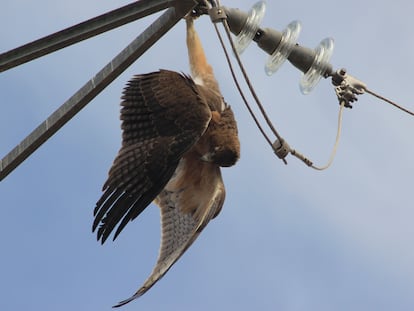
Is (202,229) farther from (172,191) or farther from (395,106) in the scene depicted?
(395,106)

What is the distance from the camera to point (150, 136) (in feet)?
25.8

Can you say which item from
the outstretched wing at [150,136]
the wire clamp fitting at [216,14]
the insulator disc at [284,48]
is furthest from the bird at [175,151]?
the wire clamp fitting at [216,14]

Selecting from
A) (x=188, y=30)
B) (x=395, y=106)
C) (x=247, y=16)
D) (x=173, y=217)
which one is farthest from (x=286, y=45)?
(x=173, y=217)

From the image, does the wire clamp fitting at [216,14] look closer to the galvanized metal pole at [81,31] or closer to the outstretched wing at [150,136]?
the galvanized metal pole at [81,31]

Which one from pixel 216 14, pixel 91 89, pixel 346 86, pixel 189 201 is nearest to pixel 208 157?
pixel 189 201

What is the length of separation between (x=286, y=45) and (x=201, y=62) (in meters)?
2.38

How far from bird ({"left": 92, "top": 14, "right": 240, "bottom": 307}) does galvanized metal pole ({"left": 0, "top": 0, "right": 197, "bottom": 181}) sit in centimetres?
A: 144

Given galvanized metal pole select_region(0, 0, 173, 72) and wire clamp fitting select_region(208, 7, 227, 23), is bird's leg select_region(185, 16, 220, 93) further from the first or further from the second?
galvanized metal pole select_region(0, 0, 173, 72)

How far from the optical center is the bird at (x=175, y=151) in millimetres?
7324

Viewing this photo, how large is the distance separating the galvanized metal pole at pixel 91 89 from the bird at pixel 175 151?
4.72ft

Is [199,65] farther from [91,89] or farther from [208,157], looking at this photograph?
[91,89]

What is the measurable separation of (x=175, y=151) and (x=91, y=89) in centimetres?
229

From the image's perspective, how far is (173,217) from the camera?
8484mm

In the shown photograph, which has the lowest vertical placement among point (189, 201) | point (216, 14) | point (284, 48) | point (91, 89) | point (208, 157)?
point (189, 201)
